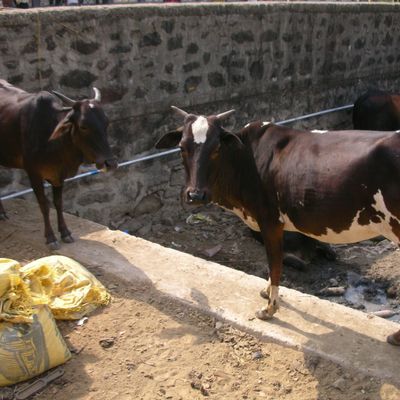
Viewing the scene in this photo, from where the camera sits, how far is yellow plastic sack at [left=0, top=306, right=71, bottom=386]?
10.6 feet

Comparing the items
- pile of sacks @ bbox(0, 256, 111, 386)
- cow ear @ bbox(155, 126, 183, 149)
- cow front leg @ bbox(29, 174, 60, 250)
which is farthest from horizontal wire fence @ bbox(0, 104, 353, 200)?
pile of sacks @ bbox(0, 256, 111, 386)

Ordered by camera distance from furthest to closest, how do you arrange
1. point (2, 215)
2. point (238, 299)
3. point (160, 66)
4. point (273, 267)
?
point (160, 66) < point (2, 215) < point (238, 299) < point (273, 267)

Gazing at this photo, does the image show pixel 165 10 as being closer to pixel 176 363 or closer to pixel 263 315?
pixel 263 315

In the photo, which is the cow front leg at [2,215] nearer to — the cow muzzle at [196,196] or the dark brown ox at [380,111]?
the cow muzzle at [196,196]

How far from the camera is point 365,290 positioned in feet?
19.3

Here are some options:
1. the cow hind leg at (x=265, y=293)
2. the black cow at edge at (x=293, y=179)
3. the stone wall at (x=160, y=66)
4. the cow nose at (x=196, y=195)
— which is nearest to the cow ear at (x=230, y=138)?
the black cow at edge at (x=293, y=179)

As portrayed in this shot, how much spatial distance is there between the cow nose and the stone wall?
289cm

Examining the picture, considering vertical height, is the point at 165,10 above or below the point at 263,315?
above

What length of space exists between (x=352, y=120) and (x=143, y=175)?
17.6 ft

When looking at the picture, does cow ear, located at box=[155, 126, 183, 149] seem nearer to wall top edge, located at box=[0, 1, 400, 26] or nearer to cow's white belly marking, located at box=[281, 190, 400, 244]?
cow's white belly marking, located at box=[281, 190, 400, 244]

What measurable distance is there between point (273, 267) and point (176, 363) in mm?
1002

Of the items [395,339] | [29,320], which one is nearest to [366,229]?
[395,339]

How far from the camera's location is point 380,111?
975 centimetres

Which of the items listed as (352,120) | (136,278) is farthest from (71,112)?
(352,120)
